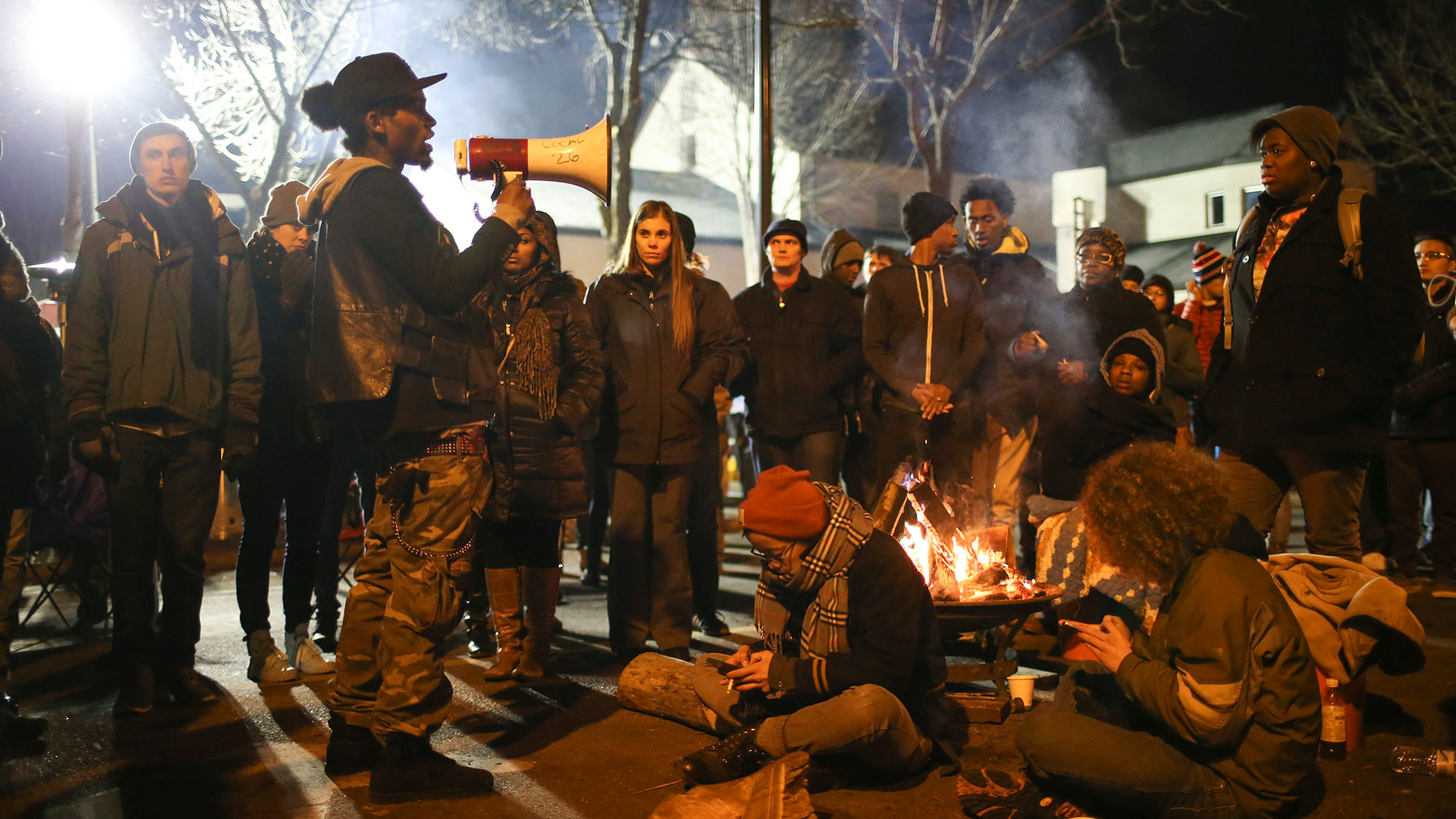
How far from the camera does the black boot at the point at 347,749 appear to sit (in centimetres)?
410

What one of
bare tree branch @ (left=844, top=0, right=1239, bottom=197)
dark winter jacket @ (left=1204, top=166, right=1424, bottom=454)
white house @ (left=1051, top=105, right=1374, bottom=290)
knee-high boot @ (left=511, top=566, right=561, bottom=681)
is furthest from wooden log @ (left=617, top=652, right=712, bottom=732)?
white house @ (left=1051, top=105, right=1374, bottom=290)

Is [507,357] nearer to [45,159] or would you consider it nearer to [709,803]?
[709,803]

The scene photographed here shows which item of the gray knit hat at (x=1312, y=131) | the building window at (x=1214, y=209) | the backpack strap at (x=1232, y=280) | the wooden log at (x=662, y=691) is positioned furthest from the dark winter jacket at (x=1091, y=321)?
the building window at (x=1214, y=209)

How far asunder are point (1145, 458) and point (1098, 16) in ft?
59.9

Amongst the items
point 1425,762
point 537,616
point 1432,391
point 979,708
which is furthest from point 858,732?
point 1432,391

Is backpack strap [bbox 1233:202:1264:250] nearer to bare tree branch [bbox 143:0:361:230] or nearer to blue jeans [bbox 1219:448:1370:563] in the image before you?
blue jeans [bbox 1219:448:1370:563]

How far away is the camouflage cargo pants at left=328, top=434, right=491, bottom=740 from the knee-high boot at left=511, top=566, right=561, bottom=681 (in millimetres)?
1544

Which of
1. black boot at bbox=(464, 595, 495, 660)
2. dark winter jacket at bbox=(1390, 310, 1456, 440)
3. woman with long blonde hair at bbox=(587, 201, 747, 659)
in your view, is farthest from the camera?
dark winter jacket at bbox=(1390, 310, 1456, 440)

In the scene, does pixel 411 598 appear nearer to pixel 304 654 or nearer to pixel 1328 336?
pixel 304 654

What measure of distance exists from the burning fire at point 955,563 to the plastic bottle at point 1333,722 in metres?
1.20

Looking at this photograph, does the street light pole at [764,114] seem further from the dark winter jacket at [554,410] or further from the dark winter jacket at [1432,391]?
the dark winter jacket at [1432,391]

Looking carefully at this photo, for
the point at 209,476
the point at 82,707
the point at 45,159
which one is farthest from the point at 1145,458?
the point at 45,159

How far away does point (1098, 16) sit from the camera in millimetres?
19297

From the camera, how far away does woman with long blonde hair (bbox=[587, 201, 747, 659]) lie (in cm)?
592
